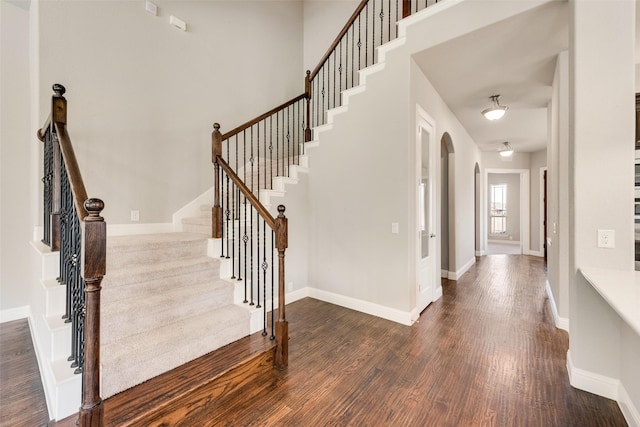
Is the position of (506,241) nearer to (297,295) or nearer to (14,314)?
(297,295)

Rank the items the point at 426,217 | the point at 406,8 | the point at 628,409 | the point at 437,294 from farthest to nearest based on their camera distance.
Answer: the point at 437,294, the point at 426,217, the point at 406,8, the point at 628,409

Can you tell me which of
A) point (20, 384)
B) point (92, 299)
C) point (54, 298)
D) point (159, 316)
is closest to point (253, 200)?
point (159, 316)

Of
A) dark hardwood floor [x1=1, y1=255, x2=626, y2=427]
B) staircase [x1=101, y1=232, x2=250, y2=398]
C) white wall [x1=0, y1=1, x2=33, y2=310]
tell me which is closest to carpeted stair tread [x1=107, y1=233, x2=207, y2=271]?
staircase [x1=101, y1=232, x2=250, y2=398]

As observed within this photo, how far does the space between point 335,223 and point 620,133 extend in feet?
8.92

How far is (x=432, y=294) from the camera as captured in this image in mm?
3881

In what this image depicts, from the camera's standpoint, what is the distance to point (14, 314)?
10.3 ft

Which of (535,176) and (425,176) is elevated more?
(535,176)

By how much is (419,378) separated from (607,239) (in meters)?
1.64

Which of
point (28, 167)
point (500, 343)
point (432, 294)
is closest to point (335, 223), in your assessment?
point (432, 294)

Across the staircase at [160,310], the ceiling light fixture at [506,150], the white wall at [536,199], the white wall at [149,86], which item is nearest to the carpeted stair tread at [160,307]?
the staircase at [160,310]

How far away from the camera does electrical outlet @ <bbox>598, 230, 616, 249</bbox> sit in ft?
6.25

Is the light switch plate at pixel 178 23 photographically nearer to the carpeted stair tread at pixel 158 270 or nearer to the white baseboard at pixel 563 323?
the carpeted stair tread at pixel 158 270

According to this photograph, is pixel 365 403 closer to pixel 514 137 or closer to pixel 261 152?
pixel 261 152

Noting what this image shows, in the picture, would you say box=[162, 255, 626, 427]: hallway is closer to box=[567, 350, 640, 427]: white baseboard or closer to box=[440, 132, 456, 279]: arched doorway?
box=[567, 350, 640, 427]: white baseboard
